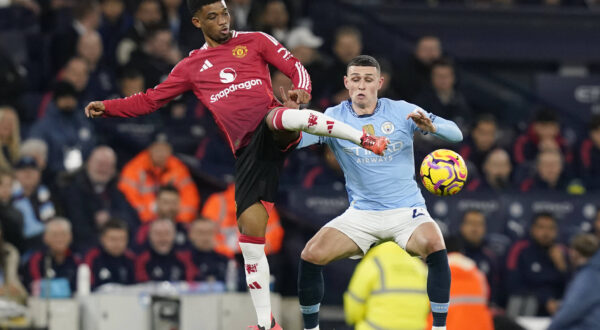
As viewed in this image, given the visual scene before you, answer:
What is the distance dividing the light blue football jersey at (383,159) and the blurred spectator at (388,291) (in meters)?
0.56

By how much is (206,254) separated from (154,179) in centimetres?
155

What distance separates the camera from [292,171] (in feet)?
47.4

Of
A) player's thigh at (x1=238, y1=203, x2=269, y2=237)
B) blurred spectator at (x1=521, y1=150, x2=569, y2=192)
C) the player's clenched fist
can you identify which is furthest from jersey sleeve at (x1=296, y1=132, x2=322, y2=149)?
blurred spectator at (x1=521, y1=150, x2=569, y2=192)

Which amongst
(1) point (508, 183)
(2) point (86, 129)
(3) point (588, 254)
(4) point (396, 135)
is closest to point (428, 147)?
(1) point (508, 183)

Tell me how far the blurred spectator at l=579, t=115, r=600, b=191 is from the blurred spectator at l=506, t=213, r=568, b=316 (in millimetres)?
1895

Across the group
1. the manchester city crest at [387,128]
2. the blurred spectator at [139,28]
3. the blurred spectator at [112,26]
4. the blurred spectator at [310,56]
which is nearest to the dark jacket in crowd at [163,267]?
the blurred spectator at [310,56]

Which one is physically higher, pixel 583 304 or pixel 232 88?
pixel 232 88

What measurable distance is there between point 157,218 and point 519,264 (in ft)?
13.0

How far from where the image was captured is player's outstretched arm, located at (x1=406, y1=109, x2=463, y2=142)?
29.4 ft

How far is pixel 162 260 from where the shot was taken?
12820 millimetres

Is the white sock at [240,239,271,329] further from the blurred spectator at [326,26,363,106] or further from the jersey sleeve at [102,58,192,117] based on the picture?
the blurred spectator at [326,26,363,106]

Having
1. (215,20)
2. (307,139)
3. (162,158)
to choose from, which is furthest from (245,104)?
(162,158)

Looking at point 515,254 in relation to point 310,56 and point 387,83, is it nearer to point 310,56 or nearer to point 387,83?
point 387,83

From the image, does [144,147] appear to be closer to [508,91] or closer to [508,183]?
[508,183]
